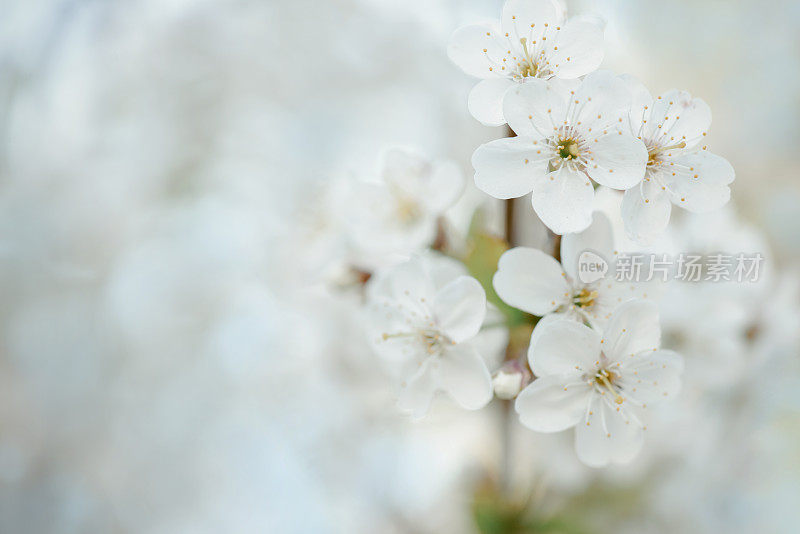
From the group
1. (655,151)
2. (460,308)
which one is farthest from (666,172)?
(460,308)

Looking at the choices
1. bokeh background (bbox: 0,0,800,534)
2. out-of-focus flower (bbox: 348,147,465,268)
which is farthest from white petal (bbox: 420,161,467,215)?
bokeh background (bbox: 0,0,800,534)

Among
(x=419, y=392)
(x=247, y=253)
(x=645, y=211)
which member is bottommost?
(x=247, y=253)

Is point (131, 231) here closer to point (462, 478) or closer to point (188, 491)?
point (188, 491)

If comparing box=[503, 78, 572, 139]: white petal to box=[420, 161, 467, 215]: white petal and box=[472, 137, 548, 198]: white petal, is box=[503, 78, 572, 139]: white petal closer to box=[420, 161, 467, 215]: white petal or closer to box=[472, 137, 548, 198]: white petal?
box=[472, 137, 548, 198]: white petal

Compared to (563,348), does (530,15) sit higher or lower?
higher

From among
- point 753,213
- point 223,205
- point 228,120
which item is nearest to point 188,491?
point 223,205

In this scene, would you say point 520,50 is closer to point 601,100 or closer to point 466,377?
point 601,100

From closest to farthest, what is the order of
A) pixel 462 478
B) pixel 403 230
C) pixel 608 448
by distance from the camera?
pixel 608 448 < pixel 403 230 < pixel 462 478
